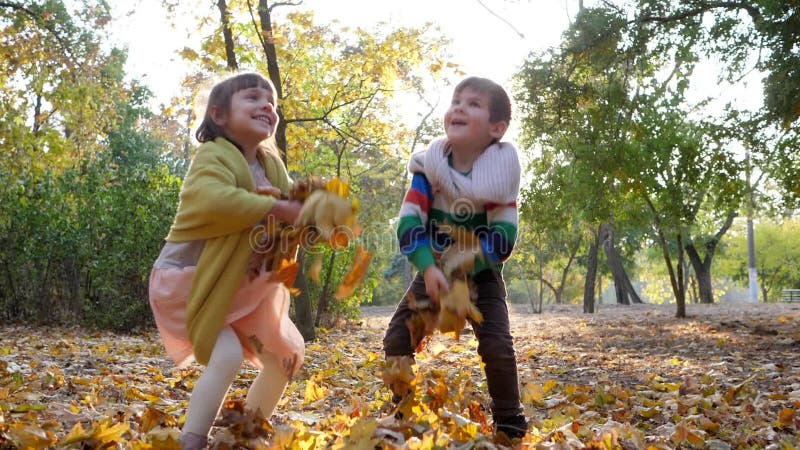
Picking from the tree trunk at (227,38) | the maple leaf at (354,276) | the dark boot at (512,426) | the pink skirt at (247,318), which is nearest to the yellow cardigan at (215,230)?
the pink skirt at (247,318)

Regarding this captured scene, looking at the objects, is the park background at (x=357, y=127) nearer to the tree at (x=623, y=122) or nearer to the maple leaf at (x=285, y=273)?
the tree at (x=623, y=122)

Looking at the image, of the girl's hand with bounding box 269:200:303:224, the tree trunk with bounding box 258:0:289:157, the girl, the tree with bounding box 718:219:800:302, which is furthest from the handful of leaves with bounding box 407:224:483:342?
the tree with bounding box 718:219:800:302

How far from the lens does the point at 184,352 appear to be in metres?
2.73

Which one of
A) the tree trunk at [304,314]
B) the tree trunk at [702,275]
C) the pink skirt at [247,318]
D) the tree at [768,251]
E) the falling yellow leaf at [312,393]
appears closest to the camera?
the pink skirt at [247,318]

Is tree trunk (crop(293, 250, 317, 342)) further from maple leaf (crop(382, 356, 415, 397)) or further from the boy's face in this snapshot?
the boy's face

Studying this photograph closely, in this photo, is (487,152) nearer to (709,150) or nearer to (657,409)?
(657,409)

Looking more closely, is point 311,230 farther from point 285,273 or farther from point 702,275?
point 702,275

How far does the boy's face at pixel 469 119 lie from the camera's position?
2.90 m

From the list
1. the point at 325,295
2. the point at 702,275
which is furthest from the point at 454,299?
the point at 702,275

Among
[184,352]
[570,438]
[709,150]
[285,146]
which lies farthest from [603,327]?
[184,352]

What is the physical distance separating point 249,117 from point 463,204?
96 cm

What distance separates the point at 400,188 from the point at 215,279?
79.0ft

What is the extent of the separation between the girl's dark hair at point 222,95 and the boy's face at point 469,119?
2.60 feet

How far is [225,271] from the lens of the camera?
248cm
